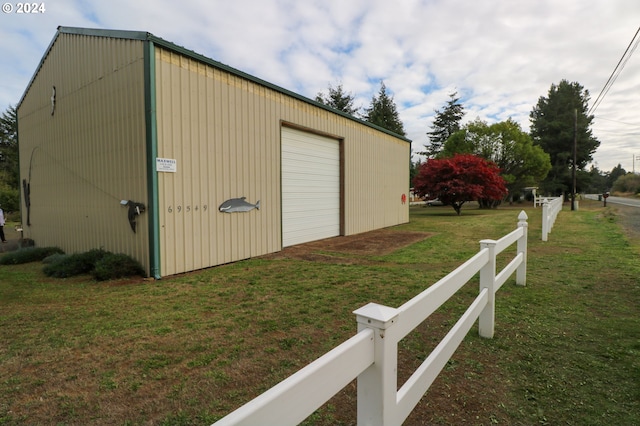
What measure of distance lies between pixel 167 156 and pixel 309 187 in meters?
4.72

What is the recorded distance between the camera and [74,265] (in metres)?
6.14

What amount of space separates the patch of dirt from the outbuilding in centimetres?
41

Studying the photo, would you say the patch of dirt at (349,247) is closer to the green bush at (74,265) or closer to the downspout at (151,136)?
the downspout at (151,136)

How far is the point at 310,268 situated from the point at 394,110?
36935mm

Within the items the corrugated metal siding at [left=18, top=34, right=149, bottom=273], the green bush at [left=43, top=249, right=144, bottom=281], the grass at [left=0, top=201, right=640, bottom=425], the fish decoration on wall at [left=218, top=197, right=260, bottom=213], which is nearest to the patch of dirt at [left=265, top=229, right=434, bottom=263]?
the fish decoration on wall at [left=218, top=197, right=260, bottom=213]

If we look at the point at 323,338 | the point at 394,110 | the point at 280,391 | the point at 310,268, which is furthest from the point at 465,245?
the point at 394,110

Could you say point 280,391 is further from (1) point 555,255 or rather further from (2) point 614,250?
(2) point 614,250

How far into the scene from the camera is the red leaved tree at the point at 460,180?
20.4 m

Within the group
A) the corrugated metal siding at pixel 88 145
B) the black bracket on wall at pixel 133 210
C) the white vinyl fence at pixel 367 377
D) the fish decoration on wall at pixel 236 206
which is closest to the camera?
the white vinyl fence at pixel 367 377

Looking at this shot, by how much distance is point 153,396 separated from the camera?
7.66ft

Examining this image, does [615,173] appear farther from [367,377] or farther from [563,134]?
[367,377]

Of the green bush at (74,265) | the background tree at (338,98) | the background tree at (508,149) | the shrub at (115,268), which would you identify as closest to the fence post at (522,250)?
the shrub at (115,268)

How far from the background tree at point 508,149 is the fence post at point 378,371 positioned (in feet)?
102

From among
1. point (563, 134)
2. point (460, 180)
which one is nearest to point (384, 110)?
point (563, 134)
